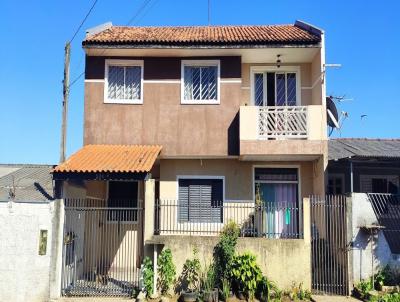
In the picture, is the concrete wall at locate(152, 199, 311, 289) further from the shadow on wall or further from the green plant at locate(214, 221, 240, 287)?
the shadow on wall

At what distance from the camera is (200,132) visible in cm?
1523

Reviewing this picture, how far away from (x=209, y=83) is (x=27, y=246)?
7.99 metres

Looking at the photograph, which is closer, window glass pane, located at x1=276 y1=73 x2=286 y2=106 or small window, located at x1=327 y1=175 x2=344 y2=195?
window glass pane, located at x1=276 y1=73 x2=286 y2=106

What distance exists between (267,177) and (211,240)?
14.8ft

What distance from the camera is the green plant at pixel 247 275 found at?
11.7m

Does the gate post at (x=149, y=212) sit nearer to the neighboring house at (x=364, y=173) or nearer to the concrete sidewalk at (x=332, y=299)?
the concrete sidewalk at (x=332, y=299)

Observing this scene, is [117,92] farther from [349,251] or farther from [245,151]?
[349,251]

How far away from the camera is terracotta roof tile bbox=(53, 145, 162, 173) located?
12586 millimetres

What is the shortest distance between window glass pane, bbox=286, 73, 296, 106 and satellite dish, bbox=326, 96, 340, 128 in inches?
48.9

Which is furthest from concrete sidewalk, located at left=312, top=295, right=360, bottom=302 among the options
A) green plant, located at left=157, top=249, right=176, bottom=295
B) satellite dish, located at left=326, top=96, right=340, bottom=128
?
satellite dish, located at left=326, top=96, right=340, bottom=128

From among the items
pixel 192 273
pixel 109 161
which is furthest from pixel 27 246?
pixel 192 273

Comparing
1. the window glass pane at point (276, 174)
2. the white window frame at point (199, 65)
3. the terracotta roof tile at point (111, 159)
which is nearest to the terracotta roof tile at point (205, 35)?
the white window frame at point (199, 65)

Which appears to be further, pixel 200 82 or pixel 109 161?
pixel 200 82

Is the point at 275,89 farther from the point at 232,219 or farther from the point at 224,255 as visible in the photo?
the point at 224,255
